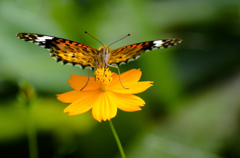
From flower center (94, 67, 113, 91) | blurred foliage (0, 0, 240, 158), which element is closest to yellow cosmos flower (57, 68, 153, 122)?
flower center (94, 67, 113, 91)

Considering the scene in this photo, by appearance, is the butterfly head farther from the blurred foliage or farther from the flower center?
the blurred foliage

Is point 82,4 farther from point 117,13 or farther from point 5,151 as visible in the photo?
point 5,151

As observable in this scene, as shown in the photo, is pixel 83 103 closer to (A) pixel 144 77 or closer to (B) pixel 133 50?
(B) pixel 133 50

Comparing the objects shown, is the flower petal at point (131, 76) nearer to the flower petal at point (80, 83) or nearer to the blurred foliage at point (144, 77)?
the flower petal at point (80, 83)

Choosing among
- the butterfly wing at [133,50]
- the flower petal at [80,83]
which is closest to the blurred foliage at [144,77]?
the flower petal at [80,83]

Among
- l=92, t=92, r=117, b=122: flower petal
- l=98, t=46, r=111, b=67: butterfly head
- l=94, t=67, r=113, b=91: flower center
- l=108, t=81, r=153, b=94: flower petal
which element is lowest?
l=92, t=92, r=117, b=122: flower petal

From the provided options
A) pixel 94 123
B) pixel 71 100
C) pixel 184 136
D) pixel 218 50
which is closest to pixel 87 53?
pixel 71 100

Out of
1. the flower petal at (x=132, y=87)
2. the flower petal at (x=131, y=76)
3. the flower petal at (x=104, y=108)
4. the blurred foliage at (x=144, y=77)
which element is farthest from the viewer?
the blurred foliage at (x=144, y=77)
